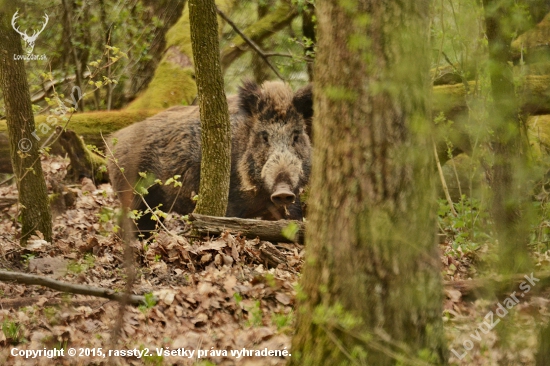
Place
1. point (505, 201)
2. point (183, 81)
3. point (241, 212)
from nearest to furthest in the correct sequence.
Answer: point (505, 201)
point (241, 212)
point (183, 81)

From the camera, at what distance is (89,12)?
13.9 m

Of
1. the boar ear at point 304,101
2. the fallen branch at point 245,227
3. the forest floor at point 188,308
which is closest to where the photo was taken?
the forest floor at point 188,308

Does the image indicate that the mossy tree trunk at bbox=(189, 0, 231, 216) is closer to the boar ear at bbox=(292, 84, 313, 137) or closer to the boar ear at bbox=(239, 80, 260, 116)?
the boar ear at bbox=(239, 80, 260, 116)

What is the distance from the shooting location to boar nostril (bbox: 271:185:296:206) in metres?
7.62

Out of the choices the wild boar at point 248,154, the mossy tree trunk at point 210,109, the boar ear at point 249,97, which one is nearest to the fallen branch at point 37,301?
the mossy tree trunk at point 210,109

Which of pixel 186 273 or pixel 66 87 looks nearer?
pixel 186 273

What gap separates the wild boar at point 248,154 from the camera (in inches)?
327

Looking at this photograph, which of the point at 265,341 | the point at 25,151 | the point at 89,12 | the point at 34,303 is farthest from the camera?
the point at 89,12

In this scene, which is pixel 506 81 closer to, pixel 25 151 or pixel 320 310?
pixel 320 310

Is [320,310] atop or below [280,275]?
atop

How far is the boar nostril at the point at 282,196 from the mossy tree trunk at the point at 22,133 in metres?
2.77

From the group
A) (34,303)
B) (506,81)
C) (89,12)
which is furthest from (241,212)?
(89,12)

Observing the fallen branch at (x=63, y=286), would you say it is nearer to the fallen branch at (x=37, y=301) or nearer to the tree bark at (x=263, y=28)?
the fallen branch at (x=37, y=301)

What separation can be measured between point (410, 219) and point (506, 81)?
1.76 meters
